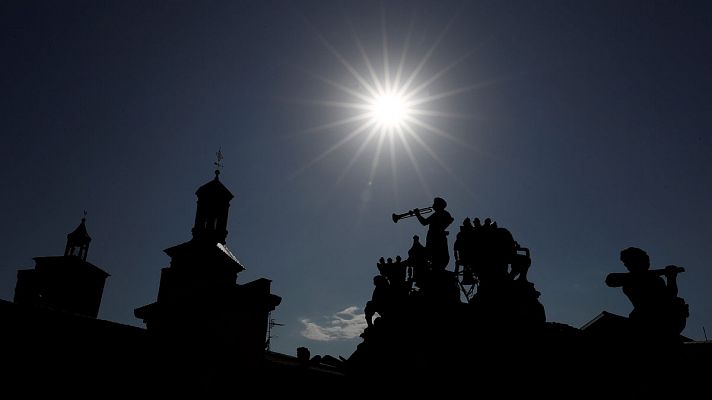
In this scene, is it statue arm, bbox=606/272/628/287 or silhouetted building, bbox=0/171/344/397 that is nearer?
statue arm, bbox=606/272/628/287

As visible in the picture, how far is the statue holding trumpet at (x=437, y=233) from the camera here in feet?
33.7

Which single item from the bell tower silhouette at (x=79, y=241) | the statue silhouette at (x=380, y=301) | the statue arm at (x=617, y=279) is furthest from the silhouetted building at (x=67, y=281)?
the statue arm at (x=617, y=279)

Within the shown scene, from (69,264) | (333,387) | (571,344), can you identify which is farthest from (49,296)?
(571,344)

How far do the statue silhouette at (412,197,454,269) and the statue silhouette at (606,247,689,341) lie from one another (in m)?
4.33

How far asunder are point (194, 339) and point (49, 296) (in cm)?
2461

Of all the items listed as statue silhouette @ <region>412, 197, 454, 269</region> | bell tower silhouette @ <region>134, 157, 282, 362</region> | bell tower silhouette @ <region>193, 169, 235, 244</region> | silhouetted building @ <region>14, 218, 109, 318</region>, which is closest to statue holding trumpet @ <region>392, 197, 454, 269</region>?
statue silhouette @ <region>412, 197, 454, 269</region>

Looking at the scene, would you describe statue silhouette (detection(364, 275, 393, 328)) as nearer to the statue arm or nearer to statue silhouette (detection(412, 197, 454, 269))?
statue silhouette (detection(412, 197, 454, 269))

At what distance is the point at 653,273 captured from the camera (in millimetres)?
6129

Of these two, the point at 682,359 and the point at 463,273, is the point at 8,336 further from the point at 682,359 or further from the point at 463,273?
the point at 682,359

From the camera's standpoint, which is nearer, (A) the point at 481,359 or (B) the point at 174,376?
(A) the point at 481,359

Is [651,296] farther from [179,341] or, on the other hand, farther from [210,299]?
[210,299]

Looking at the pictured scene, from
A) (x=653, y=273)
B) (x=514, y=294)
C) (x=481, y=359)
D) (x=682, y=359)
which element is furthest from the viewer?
(x=514, y=294)

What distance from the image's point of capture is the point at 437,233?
10734 mm

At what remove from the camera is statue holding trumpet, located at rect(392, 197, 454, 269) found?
404 inches
